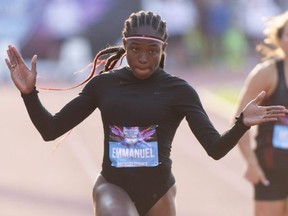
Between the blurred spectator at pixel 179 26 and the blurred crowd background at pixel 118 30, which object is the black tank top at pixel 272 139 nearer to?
the blurred crowd background at pixel 118 30

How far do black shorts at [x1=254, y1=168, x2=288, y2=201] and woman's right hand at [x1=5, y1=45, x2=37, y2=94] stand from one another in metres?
2.06

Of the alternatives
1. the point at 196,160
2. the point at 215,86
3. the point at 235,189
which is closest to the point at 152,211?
the point at 235,189

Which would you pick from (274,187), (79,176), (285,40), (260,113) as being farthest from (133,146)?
(79,176)

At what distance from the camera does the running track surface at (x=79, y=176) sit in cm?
1099

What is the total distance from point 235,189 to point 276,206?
5980 mm

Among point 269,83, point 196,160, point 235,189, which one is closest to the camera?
point 269,83

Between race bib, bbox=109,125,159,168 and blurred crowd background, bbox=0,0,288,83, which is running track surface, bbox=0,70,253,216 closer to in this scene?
race bib, bbox=109,125,159,168

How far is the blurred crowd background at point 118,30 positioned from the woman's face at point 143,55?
88.5 ft

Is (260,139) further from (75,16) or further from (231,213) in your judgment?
(75,16)

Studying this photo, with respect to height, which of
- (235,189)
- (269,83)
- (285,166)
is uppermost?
(269,83)

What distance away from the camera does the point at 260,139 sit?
687 centimetres

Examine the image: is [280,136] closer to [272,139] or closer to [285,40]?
[272,139]

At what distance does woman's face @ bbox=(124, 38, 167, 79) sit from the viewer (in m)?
5.05

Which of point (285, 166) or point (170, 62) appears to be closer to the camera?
point (285, 166)
